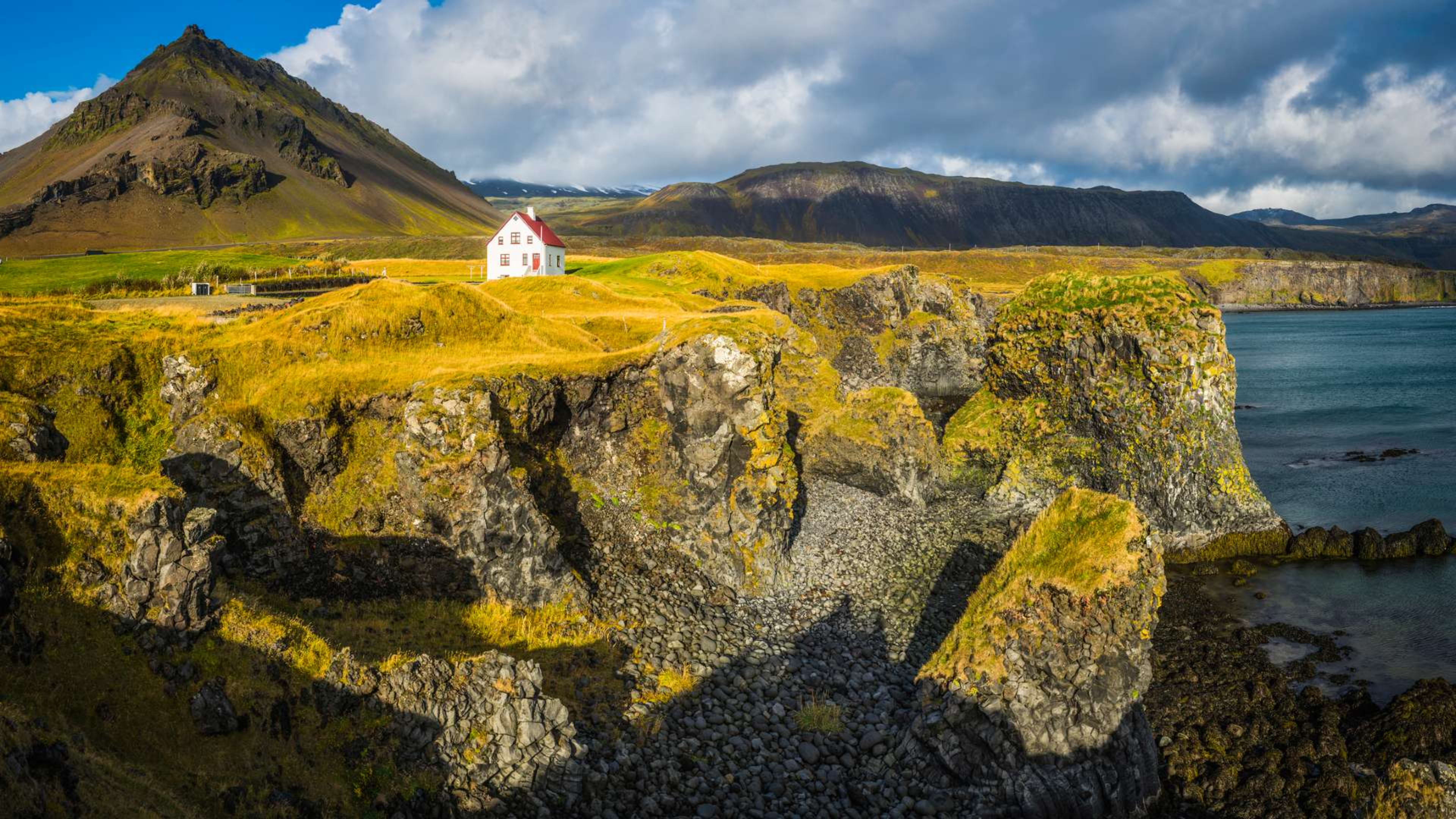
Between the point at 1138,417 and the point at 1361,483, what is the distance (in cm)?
2161

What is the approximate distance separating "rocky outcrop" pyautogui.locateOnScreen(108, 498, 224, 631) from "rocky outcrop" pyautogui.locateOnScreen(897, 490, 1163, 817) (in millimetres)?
19032

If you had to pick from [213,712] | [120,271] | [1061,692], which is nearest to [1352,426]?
[1061,692]

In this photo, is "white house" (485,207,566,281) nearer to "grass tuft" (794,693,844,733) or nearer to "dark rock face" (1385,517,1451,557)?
"grass tuft" (794,693,844,733)

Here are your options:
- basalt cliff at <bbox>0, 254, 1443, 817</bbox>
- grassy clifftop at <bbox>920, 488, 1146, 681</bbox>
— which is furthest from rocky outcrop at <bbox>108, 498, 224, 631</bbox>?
grassy clifftop at <bbox>920, 488, 1146, 681</bbox>

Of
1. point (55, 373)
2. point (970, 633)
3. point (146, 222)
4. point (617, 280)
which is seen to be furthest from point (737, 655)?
point (146, 222)

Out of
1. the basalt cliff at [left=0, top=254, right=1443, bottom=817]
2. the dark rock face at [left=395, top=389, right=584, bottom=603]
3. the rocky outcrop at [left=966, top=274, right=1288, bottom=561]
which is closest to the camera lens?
the basalt cliff at [left=0, top=254, right=1443, bottom=817]

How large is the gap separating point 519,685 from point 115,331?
23.3 meters

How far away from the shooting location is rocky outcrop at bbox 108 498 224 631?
1769 centimetres

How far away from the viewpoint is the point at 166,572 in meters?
18.0

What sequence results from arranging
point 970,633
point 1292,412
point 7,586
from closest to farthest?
point 7,586 → point 970,633 → point 1292,412

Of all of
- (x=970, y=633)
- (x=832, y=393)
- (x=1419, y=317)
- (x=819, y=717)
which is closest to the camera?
(x=970, y=633)

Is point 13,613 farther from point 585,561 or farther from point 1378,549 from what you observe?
point 1378,549

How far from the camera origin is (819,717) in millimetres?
22656

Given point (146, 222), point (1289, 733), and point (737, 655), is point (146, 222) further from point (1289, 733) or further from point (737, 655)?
point (1289, 733)
